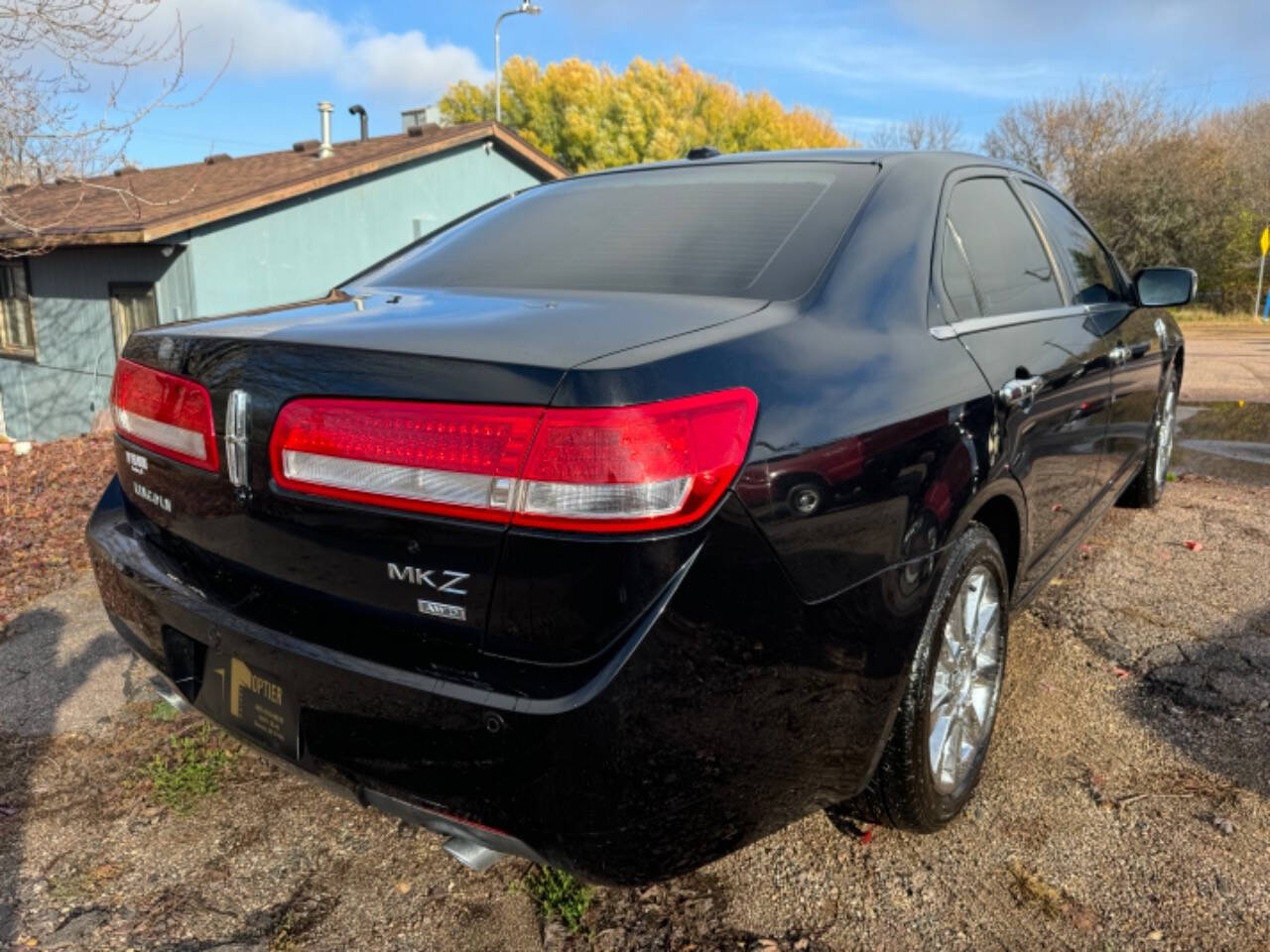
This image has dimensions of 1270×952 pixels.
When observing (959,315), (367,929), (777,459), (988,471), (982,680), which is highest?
(959,315)

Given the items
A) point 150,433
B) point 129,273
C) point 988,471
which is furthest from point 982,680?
point 129,273

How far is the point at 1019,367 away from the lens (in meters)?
2.54

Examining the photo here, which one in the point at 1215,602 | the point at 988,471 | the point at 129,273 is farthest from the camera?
the point at 129,273

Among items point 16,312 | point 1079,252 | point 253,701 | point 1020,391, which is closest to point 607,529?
point 253,701

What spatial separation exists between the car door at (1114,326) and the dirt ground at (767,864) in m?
1.02

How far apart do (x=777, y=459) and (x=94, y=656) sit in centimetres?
303

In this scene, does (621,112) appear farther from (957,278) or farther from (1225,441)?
(957,278)

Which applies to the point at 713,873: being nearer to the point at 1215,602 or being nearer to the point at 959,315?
the point at 959,315

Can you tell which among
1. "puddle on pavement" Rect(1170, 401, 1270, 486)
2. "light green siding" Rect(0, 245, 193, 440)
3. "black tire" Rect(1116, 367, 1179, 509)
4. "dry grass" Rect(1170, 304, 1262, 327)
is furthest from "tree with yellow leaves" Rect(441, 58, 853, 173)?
"black tire" Rect(1116, 367, 1179, 509)

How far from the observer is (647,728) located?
1569 mm

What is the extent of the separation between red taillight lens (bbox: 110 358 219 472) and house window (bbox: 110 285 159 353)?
1339cm

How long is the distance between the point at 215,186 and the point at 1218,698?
1609 centimetres

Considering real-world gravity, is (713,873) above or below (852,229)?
below

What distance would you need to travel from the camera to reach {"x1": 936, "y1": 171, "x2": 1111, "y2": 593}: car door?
2449 mm
